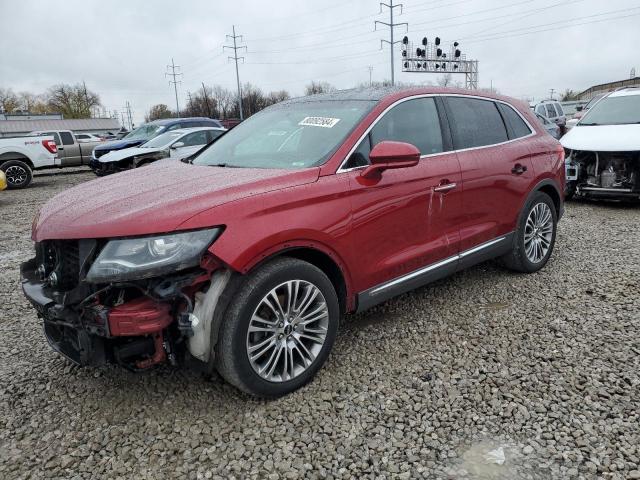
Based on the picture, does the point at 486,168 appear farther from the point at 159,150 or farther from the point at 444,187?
the point at 159,150

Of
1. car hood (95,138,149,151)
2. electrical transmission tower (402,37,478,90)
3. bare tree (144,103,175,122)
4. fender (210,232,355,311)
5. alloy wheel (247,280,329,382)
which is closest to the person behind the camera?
fender (210,232,355,311)

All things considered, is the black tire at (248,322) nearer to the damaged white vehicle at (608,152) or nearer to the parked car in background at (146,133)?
the damaged white vehicle at (608,152)

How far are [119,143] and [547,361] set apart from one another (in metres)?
14.7

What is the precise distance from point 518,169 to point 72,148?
692 inches

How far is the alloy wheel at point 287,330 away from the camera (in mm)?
2645

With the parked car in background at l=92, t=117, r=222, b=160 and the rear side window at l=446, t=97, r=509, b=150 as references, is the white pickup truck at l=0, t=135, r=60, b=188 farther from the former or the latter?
the rear side window at l=446, t=97, r=509, b=150

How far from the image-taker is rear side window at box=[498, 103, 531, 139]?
444cm

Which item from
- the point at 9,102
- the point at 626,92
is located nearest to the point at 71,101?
the point at 9,102

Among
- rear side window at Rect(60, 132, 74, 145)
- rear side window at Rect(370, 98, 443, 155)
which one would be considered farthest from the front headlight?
rear side window at Rect(60, 132, 74, 145)

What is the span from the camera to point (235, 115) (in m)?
81.8

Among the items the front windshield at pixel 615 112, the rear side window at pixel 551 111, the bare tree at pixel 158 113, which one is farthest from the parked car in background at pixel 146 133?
the bare tree at pixel 158 113

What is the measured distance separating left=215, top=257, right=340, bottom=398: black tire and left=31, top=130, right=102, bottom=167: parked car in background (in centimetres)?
1733

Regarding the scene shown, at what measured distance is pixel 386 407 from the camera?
2717 millimetres

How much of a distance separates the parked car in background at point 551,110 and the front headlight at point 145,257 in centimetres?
1768
